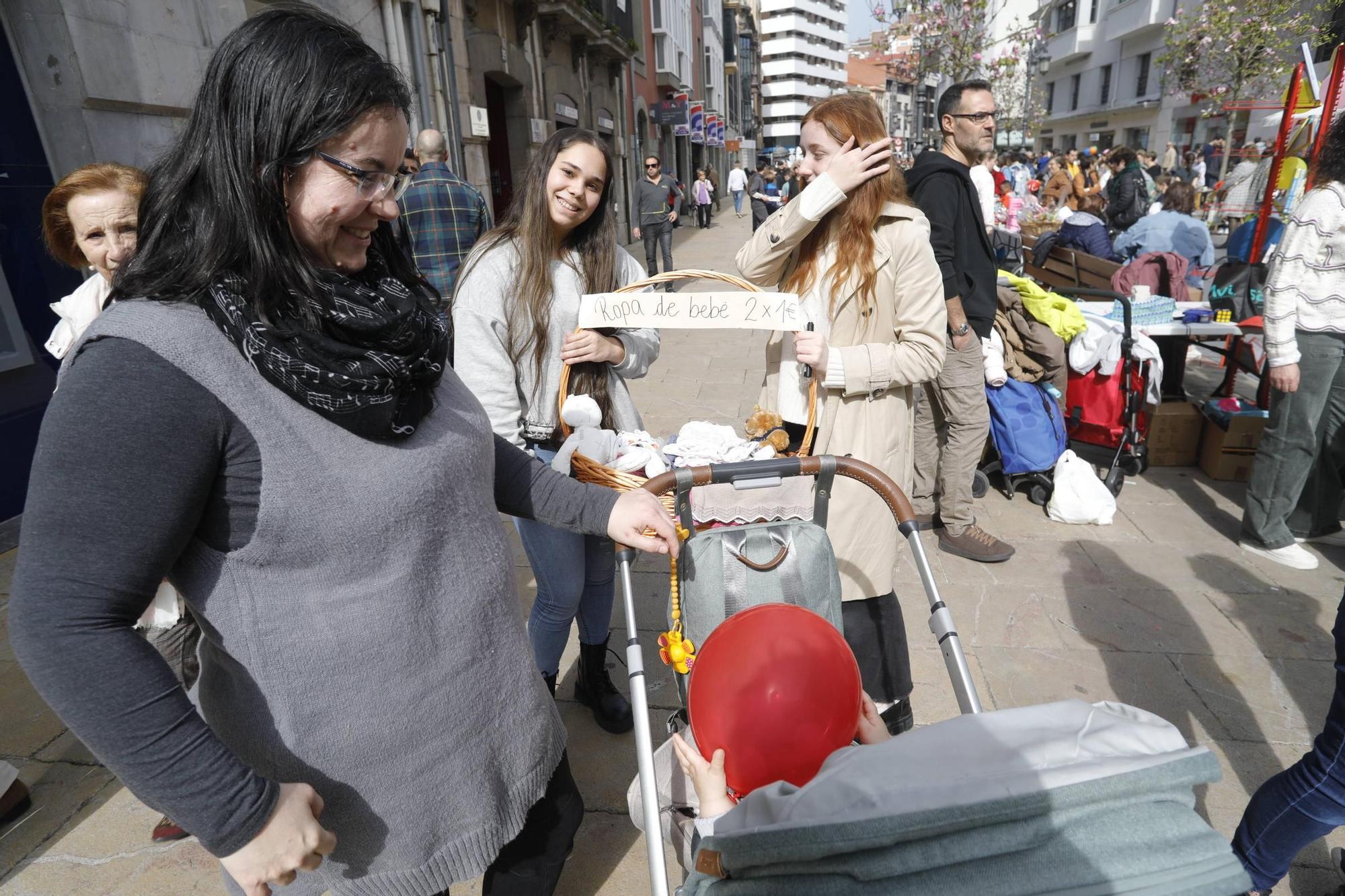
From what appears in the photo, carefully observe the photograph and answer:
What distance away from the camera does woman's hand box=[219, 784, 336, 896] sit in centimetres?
94

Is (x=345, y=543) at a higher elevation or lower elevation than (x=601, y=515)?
higher

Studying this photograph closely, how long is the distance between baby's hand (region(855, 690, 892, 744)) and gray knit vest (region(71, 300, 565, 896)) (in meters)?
0.65

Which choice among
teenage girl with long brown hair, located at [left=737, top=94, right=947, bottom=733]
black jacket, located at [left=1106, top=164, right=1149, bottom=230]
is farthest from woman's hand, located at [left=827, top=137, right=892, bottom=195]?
black jacket, located at [left=1106, top=164, right=1149, bottom=230]

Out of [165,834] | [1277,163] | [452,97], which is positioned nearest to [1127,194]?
[1277,163]

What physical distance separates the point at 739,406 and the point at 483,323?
4.24 m

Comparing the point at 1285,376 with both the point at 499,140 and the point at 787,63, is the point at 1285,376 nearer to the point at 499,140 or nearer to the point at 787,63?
the point at 499,140

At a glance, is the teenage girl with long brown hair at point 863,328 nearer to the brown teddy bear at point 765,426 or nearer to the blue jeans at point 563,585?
the brown teddy bear at point 765,426

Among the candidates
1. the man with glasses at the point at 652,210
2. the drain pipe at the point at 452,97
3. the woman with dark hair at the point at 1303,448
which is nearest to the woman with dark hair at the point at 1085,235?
the woman with dark hair at the point at 1303,448

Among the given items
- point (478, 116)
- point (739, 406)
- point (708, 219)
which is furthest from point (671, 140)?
point (739, 406)

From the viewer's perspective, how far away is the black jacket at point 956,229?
329 centimetres

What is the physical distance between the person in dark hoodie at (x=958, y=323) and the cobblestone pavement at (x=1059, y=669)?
22cm

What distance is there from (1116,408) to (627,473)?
371cm

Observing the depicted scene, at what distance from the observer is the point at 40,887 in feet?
6.98

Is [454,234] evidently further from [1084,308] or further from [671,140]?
[671,140]
